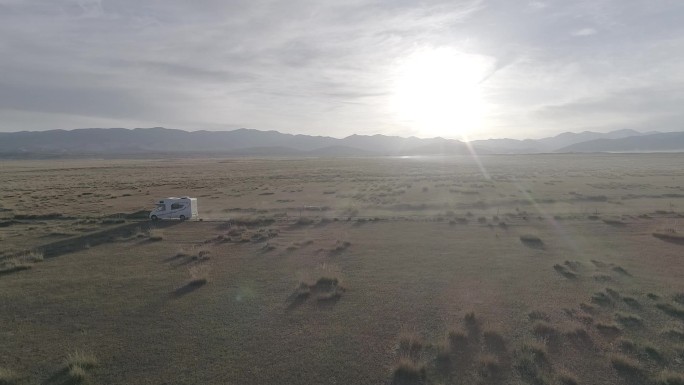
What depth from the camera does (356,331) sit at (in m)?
12.3

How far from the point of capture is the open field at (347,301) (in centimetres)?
1027

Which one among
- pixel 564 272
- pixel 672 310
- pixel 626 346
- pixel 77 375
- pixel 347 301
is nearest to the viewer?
pixel 77 375

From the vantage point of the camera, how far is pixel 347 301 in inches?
581

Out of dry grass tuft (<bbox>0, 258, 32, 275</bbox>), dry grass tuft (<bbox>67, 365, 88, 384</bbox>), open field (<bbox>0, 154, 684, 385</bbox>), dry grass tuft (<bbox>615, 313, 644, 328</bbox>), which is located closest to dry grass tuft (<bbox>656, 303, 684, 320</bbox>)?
open field (<bbox>0, 154, 684, 385</bbox>)

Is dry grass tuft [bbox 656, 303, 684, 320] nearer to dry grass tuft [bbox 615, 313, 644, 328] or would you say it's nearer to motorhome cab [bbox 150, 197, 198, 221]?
dry grass tuft [bbox 615, 313, 644, 328]

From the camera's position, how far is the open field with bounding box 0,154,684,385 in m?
10.3

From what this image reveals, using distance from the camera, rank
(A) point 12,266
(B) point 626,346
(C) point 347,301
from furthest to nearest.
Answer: (A) point 12,266 → (C) point 347,301 → (B) point 626,346

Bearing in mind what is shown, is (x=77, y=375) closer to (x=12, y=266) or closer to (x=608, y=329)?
(x=12, y=266)

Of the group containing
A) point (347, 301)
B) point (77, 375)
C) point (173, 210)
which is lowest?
point (347, 301)

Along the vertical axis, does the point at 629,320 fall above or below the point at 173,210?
below

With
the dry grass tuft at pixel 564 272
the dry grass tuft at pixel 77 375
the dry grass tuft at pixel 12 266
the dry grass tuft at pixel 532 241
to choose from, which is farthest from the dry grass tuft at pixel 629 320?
the dry grass tuft at pixel 12 266

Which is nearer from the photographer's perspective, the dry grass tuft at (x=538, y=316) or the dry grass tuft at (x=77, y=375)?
the dry grass tuft at (x=77, y=375)

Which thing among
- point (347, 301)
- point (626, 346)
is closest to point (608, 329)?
point (626, 346)

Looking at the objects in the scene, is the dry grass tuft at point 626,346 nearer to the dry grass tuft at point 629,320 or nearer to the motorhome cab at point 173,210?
the dry grass tuft at point 629,320
